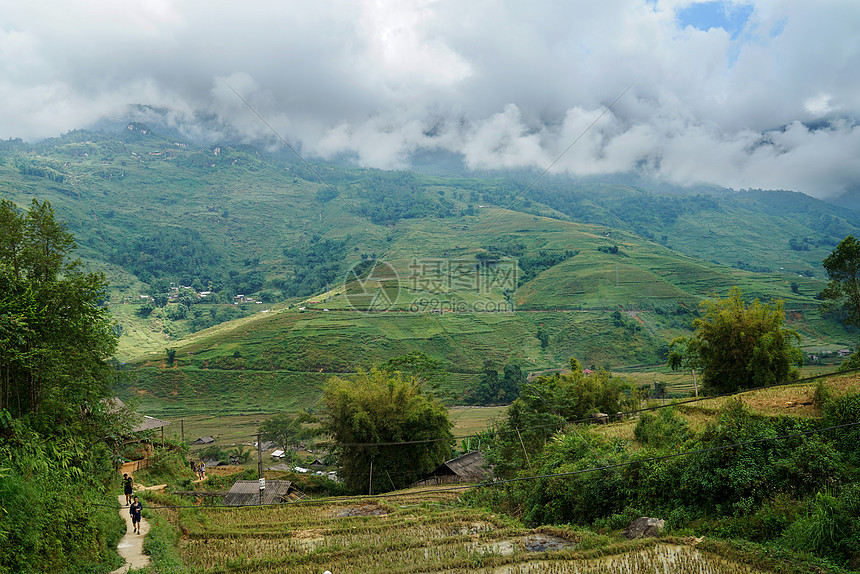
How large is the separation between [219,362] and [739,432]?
68907 mm

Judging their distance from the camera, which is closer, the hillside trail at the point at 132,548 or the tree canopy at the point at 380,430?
the hillside trail at the point at 132,548

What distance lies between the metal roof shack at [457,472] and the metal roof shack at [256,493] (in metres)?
5.98

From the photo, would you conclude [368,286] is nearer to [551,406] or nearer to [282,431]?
[282,431]

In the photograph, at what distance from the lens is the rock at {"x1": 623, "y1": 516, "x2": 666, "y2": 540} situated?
10.6 m

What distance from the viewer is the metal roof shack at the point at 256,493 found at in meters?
19.9

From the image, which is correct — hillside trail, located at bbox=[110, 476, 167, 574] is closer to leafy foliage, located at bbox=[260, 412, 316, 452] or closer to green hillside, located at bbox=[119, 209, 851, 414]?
leafy foliage, located at bbox=[260, 412, 316, 452]

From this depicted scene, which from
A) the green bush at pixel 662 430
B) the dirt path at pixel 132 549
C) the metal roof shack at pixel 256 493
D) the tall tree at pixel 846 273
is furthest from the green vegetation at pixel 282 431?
the tall tree at pixel 846 273

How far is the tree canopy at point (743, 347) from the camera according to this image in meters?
18.8

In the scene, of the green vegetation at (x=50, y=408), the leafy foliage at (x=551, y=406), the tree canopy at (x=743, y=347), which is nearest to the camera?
the green vegetation at (x=50, y=408)

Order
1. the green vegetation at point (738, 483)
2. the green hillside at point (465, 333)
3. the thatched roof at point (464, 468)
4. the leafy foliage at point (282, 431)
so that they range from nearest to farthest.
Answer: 1. the green vegetation at point (738, 483)
2. the thatched roof at point (464, 468)
3. the leafy foliage at point (282, 431)
4. the green hillside at point (465, 333)

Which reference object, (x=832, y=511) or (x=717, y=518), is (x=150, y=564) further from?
(x=832, y=511)

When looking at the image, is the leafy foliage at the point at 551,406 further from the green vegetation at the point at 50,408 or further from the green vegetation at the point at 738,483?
the green vegetation at the point at 50,408

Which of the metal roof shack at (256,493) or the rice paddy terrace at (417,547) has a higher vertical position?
the rice paddy terrace at (417,547)

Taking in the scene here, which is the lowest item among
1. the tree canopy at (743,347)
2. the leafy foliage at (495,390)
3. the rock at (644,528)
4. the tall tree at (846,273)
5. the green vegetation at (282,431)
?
the green vegetation at (282,431)
